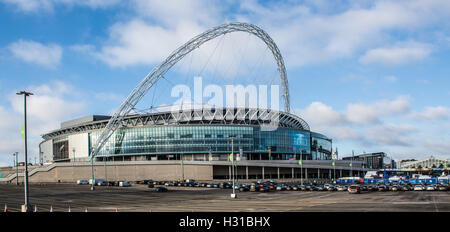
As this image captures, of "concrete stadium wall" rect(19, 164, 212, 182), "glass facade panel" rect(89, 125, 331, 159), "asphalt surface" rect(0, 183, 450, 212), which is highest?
"glass facade panel" rect(89, 125, 331, 159)

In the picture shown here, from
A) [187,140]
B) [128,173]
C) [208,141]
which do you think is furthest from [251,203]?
[187,140]

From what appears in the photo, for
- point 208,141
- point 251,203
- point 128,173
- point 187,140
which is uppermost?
point 187,140

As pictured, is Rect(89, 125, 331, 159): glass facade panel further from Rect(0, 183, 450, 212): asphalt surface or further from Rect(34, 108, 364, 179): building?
Rect(0, 183, 450, 212): asphalt surface

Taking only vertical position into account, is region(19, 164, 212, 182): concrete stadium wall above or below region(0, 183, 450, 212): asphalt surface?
below

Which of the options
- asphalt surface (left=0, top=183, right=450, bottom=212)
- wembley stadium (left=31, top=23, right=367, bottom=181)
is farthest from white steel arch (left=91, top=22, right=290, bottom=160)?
asphalt surface (left=0, top=183, right=450, bottom=212)

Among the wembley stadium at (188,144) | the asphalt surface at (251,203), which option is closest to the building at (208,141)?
the wembley stadium at (188,144)

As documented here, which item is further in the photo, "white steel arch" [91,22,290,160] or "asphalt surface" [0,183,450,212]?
"white steel arch" [91,22,290,160]

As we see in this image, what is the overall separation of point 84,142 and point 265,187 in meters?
117

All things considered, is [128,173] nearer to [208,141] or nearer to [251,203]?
[208,141]

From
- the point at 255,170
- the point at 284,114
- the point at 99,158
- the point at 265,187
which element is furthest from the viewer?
the point at 284,114
